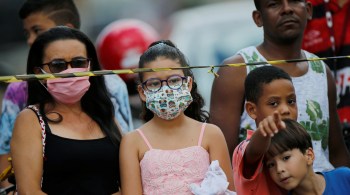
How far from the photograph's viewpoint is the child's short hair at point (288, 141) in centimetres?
614

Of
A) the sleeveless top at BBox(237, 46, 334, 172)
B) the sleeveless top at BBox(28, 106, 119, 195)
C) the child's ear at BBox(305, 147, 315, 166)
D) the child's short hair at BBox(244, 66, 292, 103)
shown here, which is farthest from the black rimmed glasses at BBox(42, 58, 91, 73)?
the child's ear at BBox(305, 147, 315, 166)

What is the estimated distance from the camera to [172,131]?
20.4 feet

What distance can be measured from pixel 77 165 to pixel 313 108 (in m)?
1.66

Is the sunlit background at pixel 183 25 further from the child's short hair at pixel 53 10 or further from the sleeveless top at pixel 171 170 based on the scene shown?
the sleeveless top at pixel 171 170

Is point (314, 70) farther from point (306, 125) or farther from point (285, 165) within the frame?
point (285, 165)

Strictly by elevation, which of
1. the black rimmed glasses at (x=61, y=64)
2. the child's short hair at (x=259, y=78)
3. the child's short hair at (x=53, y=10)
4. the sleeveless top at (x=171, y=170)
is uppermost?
the child's short hair at (x=53, y=10)

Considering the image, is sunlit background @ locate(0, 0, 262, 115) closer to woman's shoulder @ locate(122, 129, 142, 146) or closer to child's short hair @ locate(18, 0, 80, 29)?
child's short hair @ locate(18, 0, 80, 29)

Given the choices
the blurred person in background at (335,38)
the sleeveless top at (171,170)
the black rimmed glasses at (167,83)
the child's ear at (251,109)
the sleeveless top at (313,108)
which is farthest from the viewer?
the blurred person in background at (335,38)

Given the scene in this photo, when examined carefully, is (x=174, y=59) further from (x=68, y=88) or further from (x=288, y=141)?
(x=288, y=141)

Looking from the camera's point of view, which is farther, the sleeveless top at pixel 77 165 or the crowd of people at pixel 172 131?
the sleeveless top at pixel 77 165

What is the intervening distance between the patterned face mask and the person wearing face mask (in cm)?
44

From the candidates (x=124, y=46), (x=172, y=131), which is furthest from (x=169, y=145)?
(x=124, y=46)

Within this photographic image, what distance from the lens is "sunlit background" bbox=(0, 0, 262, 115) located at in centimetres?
1209

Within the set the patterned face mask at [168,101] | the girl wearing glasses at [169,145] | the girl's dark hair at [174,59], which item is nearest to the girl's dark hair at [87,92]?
the girl's dark hair at [174,59]
